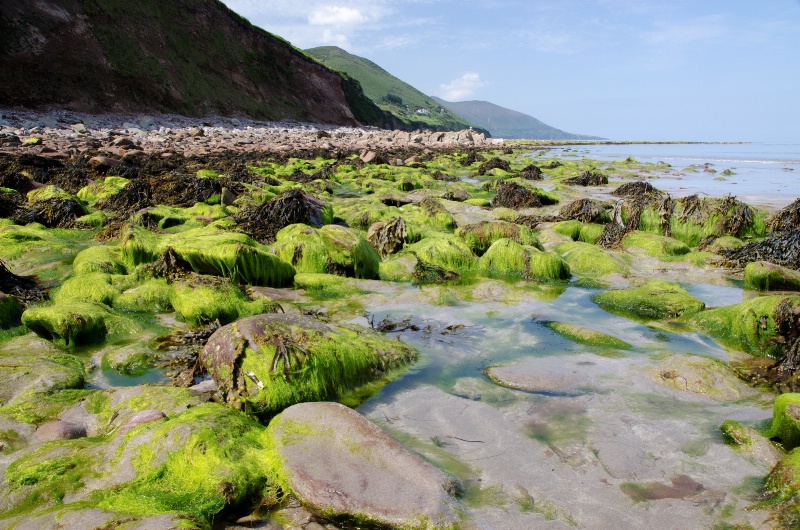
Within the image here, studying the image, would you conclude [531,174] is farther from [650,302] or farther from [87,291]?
[87,291]

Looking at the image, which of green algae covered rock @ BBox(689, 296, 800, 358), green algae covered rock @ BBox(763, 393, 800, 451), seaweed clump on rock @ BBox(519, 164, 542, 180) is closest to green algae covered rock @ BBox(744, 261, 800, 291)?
green algae covered rock @ BBox(689, 296, 800, 358)

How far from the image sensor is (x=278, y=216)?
8.99 meters

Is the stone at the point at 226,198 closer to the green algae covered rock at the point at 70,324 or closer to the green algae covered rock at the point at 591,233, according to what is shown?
the green algae covered rock at the point at 70,324

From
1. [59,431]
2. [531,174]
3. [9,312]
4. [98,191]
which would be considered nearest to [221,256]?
[9,312]

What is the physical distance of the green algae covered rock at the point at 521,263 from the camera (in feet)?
22.6

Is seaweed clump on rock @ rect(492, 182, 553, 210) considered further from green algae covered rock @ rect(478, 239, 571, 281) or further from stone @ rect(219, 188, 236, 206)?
stone @ rect(219, 188, 236, 206)

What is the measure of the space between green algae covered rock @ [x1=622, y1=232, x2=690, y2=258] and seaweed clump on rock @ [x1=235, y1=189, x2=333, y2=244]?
18.2 feet

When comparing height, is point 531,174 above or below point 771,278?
above

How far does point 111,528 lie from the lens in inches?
76.8

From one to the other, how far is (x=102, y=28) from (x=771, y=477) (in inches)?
1612

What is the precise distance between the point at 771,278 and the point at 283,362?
6.02m

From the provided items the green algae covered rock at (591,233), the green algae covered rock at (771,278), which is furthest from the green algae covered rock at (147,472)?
the green algae covered rock at (591,233)

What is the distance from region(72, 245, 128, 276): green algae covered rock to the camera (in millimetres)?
5973

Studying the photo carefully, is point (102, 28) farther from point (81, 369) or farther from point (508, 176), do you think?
point (81, 369)
